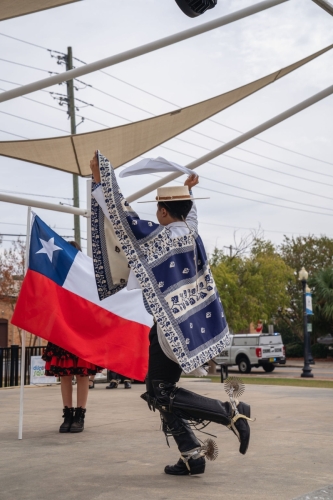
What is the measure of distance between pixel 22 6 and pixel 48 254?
2.33 m

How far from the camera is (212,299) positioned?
4453 millimetres

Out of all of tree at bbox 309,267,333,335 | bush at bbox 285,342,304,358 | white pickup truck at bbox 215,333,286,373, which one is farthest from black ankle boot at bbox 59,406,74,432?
bush at bbox 285,342,304,358

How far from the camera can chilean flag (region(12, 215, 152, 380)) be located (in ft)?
20.2

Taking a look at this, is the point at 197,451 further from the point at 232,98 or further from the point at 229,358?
the point at 229,358

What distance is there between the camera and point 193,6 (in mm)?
5383

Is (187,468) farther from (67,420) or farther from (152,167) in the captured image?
(67,420)

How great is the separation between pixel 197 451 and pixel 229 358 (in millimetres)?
29824

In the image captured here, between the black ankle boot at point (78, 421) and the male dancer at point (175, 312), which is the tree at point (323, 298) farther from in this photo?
the male dancer at point (175, 312)

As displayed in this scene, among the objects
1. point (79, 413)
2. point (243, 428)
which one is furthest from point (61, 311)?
point (243, 428)

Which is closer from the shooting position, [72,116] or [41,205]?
[41,205]

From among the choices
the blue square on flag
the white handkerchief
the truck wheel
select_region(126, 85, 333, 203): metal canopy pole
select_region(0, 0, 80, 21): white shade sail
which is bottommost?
the truck wheel

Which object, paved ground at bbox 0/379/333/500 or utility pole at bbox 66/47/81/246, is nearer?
paved ground at bbox 0/379/333/500

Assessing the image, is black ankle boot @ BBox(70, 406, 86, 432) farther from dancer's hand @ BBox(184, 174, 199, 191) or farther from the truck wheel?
the truck wheel

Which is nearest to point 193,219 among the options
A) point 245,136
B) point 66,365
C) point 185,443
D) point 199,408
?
point 199,408
